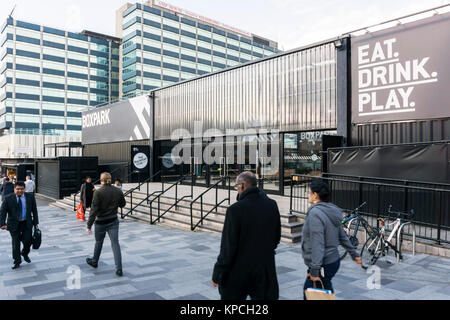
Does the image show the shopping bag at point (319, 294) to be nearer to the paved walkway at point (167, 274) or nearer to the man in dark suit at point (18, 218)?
the paved walkway at point (167, 274)

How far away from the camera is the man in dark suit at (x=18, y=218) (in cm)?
642

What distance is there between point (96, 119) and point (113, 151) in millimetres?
4255

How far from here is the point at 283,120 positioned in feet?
43.7

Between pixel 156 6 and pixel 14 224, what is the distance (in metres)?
92.4

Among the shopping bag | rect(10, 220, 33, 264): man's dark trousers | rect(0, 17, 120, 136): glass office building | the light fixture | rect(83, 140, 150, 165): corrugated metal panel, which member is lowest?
rect(10, 220, 33, 264): man's dark trousers

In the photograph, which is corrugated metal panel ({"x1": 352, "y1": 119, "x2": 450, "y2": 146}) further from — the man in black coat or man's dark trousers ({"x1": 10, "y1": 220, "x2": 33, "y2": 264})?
man's dark trousers ({"x1": 10, "y1": 220, "x2": 33, "y2": 264})

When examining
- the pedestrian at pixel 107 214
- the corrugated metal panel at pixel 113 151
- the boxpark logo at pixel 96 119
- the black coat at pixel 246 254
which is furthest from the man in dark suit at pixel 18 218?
the boxpark logo at pixel 96 119

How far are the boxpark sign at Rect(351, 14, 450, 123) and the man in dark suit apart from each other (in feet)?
31.1

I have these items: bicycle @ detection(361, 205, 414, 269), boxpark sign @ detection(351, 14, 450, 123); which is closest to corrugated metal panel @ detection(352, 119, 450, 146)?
boxpark sign @ detection(351, 14, 450, 123)

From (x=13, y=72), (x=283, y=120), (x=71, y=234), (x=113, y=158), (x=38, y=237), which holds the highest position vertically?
(x=13, y=72)

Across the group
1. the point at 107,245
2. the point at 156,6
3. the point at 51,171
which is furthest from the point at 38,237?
the point at 156,6

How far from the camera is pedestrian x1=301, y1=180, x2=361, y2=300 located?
3.26 m

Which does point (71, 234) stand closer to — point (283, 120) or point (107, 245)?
point (107, 245)

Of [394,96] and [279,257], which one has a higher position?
[394,96]
